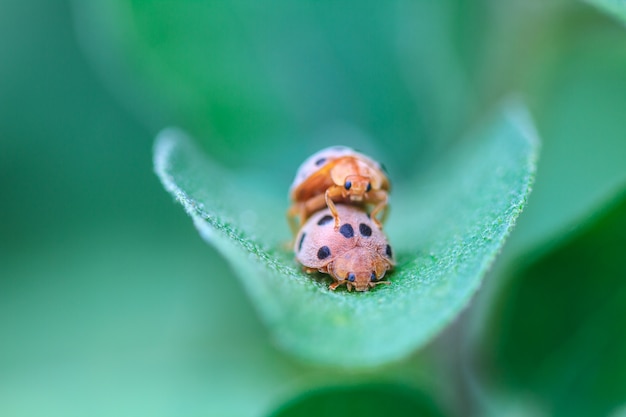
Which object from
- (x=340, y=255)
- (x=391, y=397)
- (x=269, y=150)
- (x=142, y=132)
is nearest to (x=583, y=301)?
(x=391, y=397)

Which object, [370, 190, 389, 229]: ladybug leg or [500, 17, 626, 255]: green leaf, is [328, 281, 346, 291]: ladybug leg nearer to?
[370, 190, 389, 229]: ladybug leg

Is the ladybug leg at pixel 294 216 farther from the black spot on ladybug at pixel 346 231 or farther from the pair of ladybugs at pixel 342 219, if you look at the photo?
the black spot on ladybug at pixel 346 231

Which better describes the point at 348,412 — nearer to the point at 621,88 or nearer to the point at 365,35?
the point at 621,88

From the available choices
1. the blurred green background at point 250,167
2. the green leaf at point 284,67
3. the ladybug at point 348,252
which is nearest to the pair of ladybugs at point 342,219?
the ladybug at point 348,252

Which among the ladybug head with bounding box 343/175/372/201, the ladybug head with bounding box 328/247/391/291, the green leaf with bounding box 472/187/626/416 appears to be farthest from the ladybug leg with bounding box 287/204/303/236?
the green leaf with bounding box 472/187/626/416

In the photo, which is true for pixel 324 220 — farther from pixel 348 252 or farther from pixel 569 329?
pixel 569 329

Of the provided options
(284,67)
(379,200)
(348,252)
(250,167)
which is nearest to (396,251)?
(379,200)
